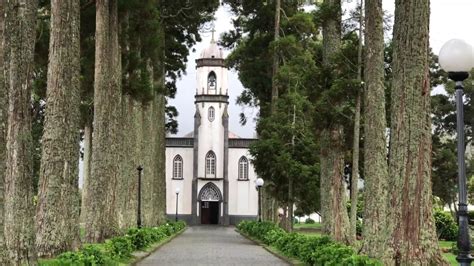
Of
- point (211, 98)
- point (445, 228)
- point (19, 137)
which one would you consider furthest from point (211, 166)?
point (19, 137)

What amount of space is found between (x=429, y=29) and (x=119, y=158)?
10.9 m

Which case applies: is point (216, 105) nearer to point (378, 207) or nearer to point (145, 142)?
point (145, 142)

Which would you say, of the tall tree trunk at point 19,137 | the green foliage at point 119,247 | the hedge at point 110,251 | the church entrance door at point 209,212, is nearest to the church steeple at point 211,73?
the church entrance door at point 209,212

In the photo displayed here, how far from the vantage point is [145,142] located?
1091 inches

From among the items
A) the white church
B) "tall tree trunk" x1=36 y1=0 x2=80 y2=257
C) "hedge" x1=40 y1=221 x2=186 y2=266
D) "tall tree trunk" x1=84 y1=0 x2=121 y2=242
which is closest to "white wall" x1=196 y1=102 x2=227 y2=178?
the white church

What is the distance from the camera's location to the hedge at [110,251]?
1029cm

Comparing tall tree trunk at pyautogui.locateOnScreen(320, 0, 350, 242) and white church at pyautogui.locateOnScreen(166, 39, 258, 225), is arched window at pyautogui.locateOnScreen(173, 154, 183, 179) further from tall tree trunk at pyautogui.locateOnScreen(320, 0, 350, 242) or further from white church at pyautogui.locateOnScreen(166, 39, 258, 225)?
tall tree trunk at pyautogui.locateOnScreen(320, 0, 350, 242)

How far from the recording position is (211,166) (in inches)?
2464

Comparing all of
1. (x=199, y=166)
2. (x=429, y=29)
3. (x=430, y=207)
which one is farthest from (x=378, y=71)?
(x=199, y=166)

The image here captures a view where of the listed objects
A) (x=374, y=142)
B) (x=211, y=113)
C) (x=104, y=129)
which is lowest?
(x=374, y=142)

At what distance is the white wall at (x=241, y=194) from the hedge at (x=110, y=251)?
1433 inches

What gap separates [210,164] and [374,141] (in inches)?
1945

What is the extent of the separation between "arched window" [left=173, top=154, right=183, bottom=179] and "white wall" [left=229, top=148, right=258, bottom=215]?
4598mm

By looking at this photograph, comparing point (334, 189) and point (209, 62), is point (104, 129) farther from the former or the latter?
point (209, 62)
